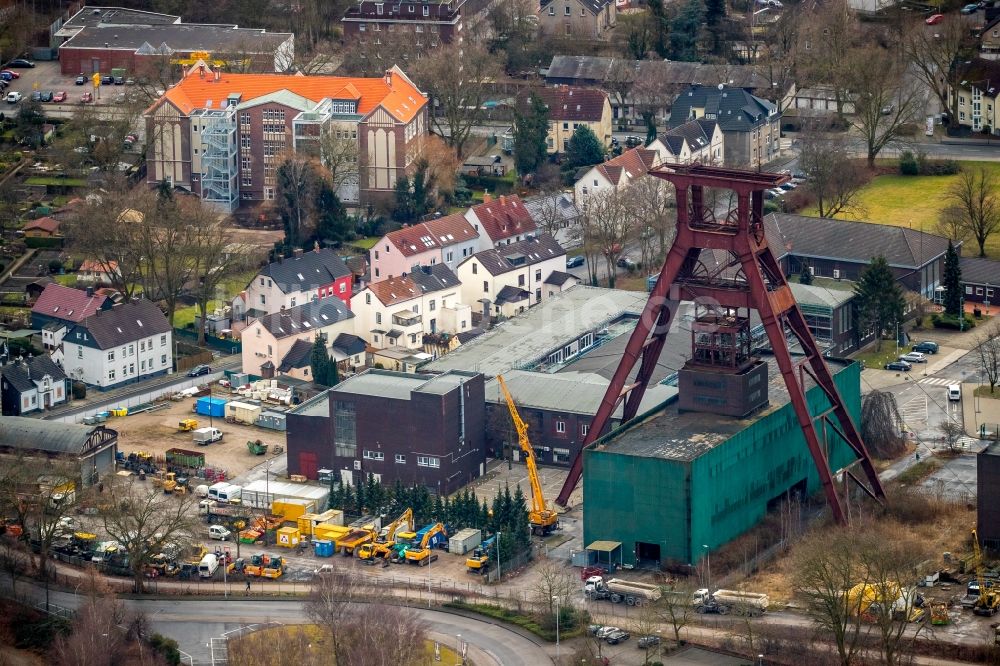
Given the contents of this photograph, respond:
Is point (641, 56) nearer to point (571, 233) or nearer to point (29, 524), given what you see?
point (571, 233)

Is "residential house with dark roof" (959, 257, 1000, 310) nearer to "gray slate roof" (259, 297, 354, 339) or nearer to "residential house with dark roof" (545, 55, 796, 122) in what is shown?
"residential house with dark roof" (545, 55, 796, 122)

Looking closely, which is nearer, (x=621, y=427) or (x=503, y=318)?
(x=621, y=427)

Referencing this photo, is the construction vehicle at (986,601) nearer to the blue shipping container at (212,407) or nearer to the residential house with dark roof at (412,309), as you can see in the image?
the blue shipping container at (212,407)

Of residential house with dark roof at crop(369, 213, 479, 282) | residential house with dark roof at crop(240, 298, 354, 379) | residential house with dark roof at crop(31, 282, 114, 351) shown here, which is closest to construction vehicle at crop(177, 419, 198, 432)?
residential house with dark roof at crop(240, 298, 354, 379)

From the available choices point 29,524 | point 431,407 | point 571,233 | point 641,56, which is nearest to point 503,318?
point 571,233

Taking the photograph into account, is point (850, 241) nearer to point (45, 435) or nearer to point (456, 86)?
point (456, 86)

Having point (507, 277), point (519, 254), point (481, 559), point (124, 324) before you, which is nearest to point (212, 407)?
point (124, 324)
